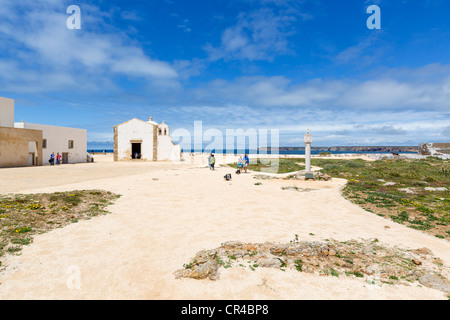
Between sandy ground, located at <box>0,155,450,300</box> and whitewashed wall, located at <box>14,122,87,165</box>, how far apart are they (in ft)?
86.5

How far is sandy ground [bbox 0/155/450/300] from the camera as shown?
13.6 ft

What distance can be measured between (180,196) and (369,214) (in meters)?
8.99

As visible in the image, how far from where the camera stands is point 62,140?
32750 millimetres

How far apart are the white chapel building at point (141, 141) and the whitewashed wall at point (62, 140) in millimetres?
5220

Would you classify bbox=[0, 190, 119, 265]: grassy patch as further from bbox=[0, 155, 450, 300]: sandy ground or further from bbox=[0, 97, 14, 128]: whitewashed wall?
bbox=[0, 97, 14, 128]: whitewashed wall

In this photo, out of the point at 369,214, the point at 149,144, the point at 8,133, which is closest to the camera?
the point at 369,214

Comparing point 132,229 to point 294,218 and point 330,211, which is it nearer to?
point 294,218

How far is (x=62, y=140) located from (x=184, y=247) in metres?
35.2

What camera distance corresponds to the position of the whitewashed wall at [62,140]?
2984 centimetres

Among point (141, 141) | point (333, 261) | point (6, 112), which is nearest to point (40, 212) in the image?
point (333, 261)

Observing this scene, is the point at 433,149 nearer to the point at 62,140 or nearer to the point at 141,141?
the point at 141,141

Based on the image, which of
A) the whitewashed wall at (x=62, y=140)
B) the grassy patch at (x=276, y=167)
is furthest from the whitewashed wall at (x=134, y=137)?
the grassy patch at (x=276, y=167)
